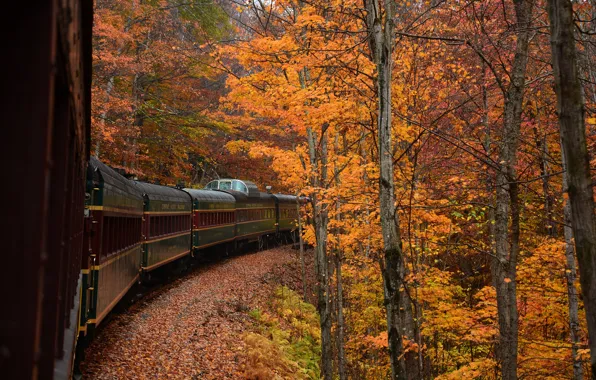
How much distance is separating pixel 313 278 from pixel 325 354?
12044 millimetres

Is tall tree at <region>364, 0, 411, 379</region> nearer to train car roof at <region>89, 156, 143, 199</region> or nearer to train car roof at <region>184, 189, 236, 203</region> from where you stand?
train car roof at <region>89, 156, 143, 199</region>

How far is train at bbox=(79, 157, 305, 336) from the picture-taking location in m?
6.95

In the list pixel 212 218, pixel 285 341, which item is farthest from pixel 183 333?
pixel 212 218

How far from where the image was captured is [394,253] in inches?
293

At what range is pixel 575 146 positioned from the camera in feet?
11.1

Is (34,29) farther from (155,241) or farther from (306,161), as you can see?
(306,161)

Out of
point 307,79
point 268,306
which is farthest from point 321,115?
point 268,306

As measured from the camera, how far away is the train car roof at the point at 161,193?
1282 cm

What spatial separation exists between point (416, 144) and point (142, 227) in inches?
277

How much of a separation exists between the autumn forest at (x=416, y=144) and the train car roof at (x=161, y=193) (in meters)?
2.51

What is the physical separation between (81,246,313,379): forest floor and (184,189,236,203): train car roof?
2915 millimetres

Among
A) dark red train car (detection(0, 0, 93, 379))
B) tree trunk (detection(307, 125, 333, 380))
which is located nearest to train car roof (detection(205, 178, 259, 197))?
tree trunk (detection(307, 125, 333, 380))

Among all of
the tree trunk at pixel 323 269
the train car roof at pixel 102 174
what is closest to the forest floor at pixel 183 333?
the tree trunk at pixel 323 269

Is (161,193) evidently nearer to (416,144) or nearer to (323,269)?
(323,269)
